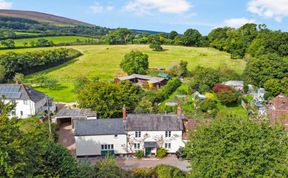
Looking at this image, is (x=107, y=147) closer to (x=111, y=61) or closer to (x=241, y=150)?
(x=241, y=150)

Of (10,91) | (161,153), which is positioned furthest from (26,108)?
(161,153)

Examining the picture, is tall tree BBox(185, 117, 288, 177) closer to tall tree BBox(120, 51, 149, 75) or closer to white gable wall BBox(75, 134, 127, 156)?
white gable wall BBox(75, 134, 127, 156)

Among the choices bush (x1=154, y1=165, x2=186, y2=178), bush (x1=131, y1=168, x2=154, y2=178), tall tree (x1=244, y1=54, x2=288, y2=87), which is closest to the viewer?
bush (x1=154, y1=165, x2=186, y2=178)

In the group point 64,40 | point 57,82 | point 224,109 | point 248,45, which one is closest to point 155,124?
point 224,109

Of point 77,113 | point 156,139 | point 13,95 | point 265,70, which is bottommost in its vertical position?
point 156,139

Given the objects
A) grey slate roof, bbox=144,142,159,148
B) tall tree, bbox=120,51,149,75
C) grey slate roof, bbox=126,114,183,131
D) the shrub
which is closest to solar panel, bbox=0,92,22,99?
grey slate roof, bbox=126,114,183,131

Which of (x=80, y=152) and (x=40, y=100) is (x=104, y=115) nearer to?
(x=80, y=152)
